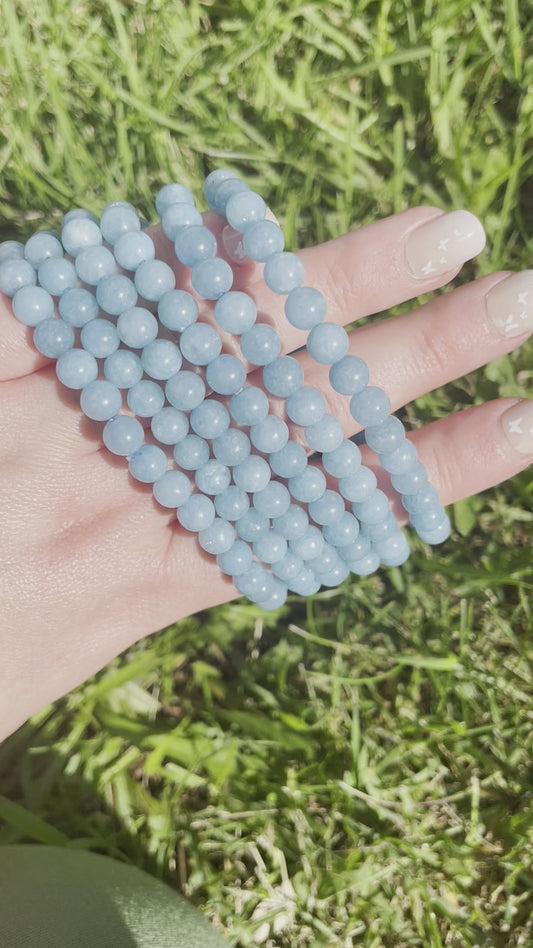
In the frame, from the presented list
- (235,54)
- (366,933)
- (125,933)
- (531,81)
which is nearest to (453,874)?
(366,933)

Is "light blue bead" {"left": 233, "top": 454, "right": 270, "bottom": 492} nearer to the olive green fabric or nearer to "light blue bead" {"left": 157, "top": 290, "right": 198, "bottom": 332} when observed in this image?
"light blue bead" {"left": 157, "top": 290, "right": 198, "bottom": 332}

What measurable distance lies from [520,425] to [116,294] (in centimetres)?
69

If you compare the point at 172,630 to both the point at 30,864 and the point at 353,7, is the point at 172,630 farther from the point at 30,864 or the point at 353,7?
the point at 353,7

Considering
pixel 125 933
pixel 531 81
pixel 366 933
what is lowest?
pixel 366 933

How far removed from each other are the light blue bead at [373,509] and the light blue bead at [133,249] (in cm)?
48

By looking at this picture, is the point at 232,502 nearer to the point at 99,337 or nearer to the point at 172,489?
the point at 172,489

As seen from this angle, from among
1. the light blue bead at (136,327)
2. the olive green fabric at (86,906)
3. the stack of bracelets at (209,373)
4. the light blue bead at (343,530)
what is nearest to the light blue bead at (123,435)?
the stack of bracelets at (209,373)

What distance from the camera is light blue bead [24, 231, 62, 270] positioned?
1202 millimetres

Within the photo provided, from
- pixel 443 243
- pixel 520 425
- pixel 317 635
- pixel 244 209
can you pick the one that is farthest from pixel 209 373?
pixel 317 635

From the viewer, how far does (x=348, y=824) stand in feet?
5.14

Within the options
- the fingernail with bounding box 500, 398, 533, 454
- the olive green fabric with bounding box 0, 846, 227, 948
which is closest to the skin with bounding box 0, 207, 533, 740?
the fingernail with bounding box 500, 398, 533, 454

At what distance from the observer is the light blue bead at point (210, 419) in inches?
46.7

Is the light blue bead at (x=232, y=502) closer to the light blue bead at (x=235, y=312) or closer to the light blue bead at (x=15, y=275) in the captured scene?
the light blue bead at (x=235, y=312)

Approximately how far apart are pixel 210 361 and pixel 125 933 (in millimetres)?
894
